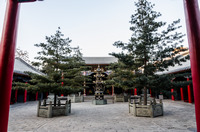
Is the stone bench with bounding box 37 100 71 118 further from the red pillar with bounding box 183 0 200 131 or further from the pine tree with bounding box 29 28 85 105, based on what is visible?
the red pillar with bounding box 183 0 200 131

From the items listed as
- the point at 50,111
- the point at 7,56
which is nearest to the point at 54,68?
the point at 50,111

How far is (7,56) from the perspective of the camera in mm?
2068

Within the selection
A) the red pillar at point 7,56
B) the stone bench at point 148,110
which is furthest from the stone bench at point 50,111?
the red pillar at point 7,56

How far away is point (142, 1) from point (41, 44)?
6.62 metres

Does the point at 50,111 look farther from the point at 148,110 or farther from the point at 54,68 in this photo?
the point at 148,110

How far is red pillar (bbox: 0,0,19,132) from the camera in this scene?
1.96m

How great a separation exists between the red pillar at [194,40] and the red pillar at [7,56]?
3.04 meters

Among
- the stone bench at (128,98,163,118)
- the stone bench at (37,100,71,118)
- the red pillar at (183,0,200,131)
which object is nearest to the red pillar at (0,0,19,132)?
the red pillar at (183,0,200,131)

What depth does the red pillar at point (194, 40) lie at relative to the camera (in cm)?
189

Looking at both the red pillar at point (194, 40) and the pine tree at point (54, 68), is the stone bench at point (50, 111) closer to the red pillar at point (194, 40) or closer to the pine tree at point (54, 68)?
the pine tree at point (54, 68)

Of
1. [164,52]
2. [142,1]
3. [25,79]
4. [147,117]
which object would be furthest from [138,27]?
[25,79]

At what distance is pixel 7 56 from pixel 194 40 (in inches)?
122

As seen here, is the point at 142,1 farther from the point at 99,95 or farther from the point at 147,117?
the point at 99,95

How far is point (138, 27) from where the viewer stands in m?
7.72
